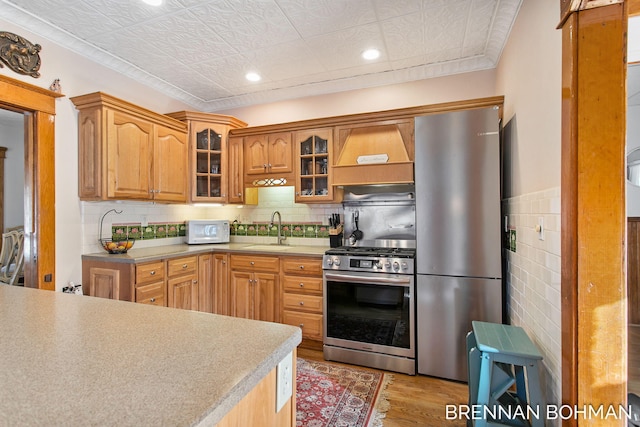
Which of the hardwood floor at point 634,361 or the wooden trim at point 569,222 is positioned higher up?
the wooden trim at point 569,222

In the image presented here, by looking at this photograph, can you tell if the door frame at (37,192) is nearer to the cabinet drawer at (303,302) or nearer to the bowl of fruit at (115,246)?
the bowl of fruit at (115,246)

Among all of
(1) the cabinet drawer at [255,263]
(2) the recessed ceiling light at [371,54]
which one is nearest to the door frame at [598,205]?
(2) the recessed ceiling light at [371,54]

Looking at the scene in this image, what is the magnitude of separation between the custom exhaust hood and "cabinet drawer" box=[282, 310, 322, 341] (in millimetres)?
1299

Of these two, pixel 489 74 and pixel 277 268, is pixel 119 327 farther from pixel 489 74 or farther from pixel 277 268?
pixel 489 74

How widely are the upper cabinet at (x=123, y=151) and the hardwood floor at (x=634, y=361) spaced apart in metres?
3.92

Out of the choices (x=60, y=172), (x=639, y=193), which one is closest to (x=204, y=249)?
(x=60, y=172)

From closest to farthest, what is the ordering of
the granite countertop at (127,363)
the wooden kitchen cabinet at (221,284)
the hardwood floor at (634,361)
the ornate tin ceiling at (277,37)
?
1. the granite countertop at (127,363)
2. the hardwood floor at (634,361)
3. the ornate tin ceiling at (277,37)
4. the wooden kitchen cabinet at (221,284)

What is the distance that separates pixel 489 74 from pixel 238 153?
2726 mm

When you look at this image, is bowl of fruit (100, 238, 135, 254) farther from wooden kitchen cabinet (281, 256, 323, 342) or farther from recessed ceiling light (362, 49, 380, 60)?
recessed ceiling light (362, 49, 380, 60)

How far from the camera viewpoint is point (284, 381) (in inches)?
34.2

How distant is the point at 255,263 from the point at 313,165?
118cm

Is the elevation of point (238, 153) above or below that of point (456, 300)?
above

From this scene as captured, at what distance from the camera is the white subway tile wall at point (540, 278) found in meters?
1.45

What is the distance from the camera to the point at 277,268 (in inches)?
122
